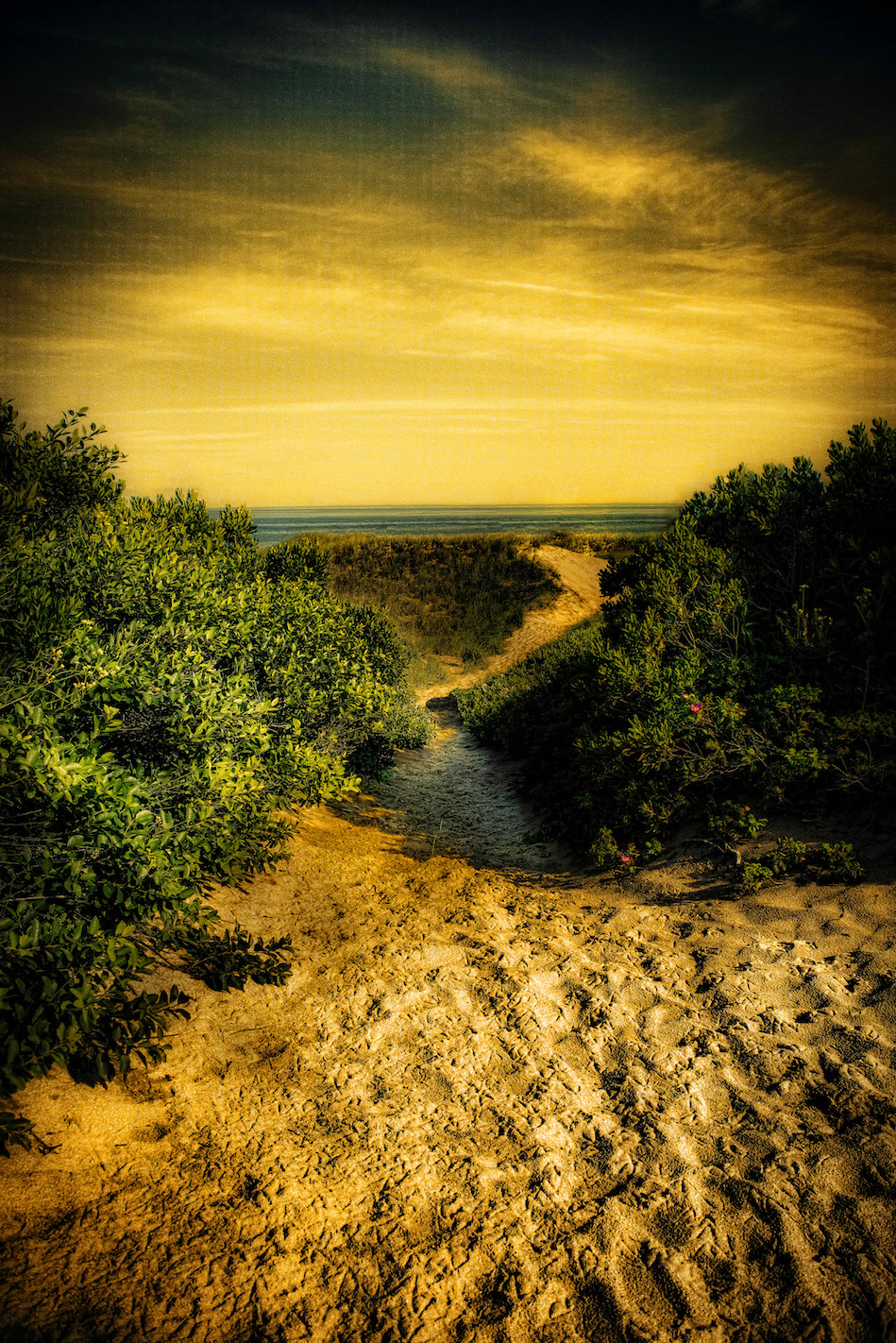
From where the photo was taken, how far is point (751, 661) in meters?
7.32

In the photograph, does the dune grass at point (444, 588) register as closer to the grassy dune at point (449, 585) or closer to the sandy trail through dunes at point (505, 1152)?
the grassy dune at point (449, 585)

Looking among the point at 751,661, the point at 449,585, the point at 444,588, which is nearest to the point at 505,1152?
the point at 751,661

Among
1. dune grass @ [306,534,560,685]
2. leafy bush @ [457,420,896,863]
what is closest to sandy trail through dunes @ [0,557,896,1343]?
leafy bush @ [457,420,896,863]

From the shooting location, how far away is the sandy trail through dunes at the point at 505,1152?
108 inches

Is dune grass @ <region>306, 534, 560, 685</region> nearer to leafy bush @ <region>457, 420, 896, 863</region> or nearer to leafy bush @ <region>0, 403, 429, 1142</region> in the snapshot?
leafy bush @ <region>457, 420, 896, 863</region>

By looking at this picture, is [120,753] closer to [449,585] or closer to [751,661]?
[751,661]

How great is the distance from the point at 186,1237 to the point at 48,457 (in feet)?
23.0

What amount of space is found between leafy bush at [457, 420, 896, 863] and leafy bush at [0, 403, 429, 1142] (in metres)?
3.12

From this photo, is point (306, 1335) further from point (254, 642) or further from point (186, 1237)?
point (254, 642)

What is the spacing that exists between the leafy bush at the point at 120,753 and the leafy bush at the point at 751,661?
312cm

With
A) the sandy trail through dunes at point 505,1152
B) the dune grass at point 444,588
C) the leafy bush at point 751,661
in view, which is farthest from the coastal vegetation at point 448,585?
the sandy trail through dunes at point 505,1152

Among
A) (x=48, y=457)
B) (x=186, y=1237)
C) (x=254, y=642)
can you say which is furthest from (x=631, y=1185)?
(x=48, y=457)

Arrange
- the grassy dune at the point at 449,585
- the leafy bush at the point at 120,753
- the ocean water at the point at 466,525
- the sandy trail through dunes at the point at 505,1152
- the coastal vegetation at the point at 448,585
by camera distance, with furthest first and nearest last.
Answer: the ocean water at the point at 466,525
the grassy dune at the point at 449,585
the coastal vegetation at the point at 448,585
the leafy bush at the point at 120,753
the sandy trail through dunes at the point at 505,1152

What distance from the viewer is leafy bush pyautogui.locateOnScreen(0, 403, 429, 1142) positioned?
3.35 m
